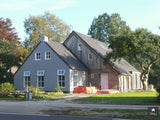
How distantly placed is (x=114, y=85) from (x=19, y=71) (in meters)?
13.2

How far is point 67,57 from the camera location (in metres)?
30.1

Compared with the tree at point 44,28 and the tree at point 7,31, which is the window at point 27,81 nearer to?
the tree at point 7,31

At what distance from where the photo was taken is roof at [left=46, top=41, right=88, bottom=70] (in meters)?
28.8

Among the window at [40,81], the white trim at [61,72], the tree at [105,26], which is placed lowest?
the window at [40,81]

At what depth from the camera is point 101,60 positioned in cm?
3008

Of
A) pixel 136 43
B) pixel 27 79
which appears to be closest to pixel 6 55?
pixel 27 79

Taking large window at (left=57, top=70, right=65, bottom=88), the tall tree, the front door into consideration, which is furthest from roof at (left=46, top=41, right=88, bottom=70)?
the tall tree

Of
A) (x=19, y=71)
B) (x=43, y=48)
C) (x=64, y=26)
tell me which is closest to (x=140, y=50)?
(x=43, y=48)

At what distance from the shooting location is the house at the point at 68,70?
28.6 meters

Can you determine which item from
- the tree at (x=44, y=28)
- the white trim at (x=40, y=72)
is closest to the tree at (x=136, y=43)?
the white trim at (x=40, y=72)

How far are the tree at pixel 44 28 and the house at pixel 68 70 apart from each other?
817 inches

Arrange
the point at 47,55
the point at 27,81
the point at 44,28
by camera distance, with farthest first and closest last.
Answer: the point at 44,28 < the point at 27,81 < the point at 47,55

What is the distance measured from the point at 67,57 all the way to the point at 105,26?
39820 mm

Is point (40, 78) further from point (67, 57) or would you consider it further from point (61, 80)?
point (67, 57)
